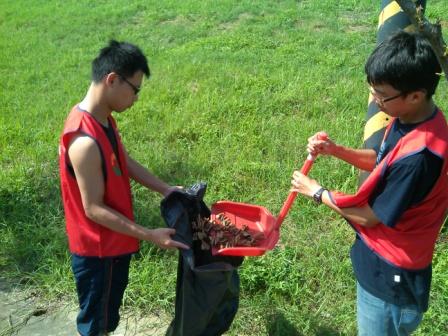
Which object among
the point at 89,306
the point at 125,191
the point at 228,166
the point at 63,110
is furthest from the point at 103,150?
the point at 63,110

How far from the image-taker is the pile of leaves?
241cm

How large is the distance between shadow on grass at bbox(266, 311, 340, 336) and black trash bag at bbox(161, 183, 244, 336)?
418 millimetres

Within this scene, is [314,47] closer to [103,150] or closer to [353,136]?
[353,136]

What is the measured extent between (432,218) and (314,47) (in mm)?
5584

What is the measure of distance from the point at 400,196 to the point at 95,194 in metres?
1.14

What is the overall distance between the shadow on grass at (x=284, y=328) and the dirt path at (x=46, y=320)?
1.90 ft

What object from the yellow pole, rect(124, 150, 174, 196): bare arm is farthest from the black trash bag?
the yellow pole

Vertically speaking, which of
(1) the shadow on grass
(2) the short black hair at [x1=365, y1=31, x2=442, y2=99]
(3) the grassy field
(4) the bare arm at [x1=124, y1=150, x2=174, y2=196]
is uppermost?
(2) the short black hair at [x1=365, y1=31, x2=442, y2=99]

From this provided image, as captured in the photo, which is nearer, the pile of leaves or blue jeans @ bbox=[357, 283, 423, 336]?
blue jeans @ bbox=[357, 283, 423, 336]

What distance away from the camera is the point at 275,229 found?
2.44 metres

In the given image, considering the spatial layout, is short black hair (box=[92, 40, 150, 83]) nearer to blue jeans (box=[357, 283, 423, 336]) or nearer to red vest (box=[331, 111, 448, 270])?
red vest (box=[331, 111, 448, 270])

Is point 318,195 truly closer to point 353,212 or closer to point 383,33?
point 353,212

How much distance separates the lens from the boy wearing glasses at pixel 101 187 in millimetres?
2127

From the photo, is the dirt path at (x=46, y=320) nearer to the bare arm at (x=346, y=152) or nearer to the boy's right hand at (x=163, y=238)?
the boy's right hand at (x=163, y=238)
